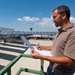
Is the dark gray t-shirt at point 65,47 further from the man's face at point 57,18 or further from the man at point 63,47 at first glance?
the man's face at point 57,18

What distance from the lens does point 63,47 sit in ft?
5.03

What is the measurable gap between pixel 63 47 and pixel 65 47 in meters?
0.07

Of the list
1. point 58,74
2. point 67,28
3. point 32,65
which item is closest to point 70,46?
point 67,28

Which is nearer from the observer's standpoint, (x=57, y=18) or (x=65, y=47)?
(x=65, y=47)

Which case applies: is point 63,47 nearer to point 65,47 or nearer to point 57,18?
point 65,47

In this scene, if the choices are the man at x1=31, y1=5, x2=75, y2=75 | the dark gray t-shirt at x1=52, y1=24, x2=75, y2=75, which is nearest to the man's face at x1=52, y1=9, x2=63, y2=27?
the man at x1=31, y1=5, x2=75, y2=75

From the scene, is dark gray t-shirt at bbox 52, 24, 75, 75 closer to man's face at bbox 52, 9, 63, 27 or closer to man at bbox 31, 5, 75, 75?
man at bbox 31, 5, 75, 75

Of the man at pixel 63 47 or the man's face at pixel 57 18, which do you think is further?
the man's face at pixel 57 18

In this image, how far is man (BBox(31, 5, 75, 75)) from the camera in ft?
4.65

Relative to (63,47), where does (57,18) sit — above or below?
above

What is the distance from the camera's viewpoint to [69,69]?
1649 millimetres

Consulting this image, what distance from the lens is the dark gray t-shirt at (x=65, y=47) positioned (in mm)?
1412

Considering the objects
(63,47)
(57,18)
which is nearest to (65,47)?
(63,47)

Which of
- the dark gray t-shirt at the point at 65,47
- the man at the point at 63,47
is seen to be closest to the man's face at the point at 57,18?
the man at the point at 63,47
